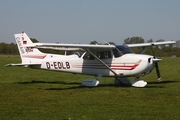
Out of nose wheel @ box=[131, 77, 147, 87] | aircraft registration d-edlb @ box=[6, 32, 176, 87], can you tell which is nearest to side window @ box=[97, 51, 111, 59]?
aircraft registration d-edlb @ box=[6, 32, 176, 87]

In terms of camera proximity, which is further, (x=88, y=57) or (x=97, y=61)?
(x=88, y=57)

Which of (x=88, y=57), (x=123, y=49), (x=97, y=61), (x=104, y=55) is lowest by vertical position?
(x=97, y=61)

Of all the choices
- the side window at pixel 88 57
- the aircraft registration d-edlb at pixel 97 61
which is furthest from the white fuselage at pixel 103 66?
the side window at pixel 88 57

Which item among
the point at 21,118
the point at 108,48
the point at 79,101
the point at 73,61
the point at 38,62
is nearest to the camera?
the point at 21,118

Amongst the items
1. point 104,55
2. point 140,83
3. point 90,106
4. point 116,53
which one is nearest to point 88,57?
point 104,55

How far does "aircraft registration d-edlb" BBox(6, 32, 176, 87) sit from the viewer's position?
14836mm

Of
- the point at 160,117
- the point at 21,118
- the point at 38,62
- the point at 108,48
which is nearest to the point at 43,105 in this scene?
the point at 21,118

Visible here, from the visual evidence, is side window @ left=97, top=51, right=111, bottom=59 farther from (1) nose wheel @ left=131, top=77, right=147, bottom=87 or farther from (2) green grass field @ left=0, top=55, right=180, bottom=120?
(2) green grass field @ left=0, top=55, right=180, bottom=120

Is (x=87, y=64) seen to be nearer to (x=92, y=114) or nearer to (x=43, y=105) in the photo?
(x=43, y=105)

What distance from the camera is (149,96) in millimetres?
11820

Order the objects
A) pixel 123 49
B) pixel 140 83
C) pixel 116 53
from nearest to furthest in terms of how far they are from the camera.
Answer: pixel 140 83 < pixel 116 53 < pixel 123 49

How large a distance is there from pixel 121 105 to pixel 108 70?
20.3 ft

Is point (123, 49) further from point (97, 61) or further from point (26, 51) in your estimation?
point (26, 51)

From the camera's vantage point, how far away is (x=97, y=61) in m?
16.3
